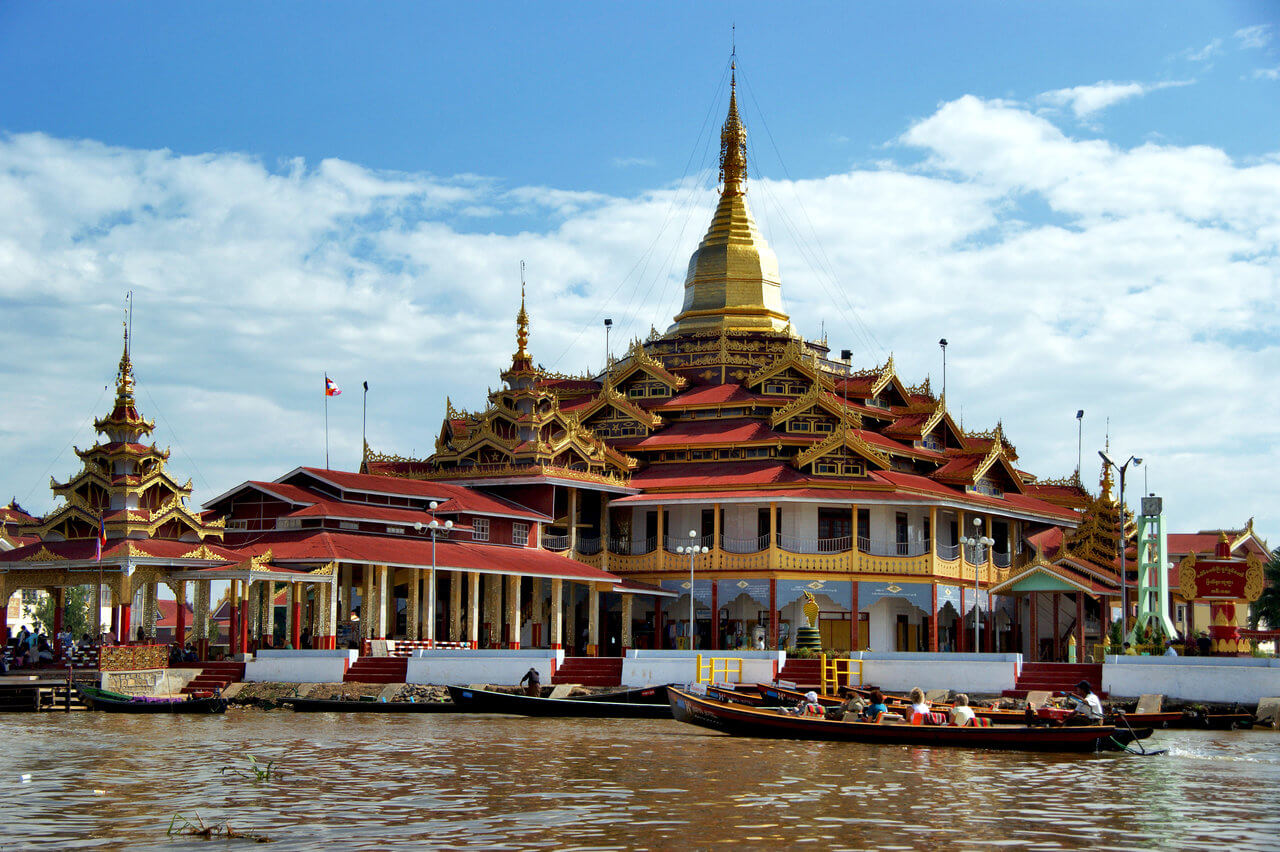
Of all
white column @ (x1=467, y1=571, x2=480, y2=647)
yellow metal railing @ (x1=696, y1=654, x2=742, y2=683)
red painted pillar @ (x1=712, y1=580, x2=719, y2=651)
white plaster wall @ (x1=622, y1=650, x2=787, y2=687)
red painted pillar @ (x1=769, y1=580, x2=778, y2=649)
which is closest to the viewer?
yellow metal railing @ (x1=696, y1=654, x2=742, y2=683)

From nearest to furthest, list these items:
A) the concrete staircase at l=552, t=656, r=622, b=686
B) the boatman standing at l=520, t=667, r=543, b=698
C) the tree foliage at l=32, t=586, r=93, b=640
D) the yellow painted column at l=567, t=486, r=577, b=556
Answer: the boatman standing at l=520, t=667, r=543, b=698, the concrete staircase at l=552, t=656, r=622, b=686, the yellow painted column at l=567, t=486, r=577, b=556, the tree foliage at l=32, t=586, r=93, b=640

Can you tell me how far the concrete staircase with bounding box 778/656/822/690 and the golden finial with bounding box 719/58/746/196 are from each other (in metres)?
29.8

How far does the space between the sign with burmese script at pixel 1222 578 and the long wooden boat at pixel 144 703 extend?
2291 centimetres

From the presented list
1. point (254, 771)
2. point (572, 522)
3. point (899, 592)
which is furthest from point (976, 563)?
point (254, 771)

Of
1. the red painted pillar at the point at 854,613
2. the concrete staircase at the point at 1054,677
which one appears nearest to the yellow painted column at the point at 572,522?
the red painted pillar at the point at 854,613

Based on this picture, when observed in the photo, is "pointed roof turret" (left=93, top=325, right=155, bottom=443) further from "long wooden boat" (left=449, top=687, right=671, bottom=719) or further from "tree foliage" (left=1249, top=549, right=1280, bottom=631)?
"tree foliage" (left=1249, top=549, right=1280, bottom=631)

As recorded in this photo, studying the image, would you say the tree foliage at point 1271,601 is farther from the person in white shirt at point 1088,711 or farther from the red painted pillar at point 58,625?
the red painted pillar at point 58,625

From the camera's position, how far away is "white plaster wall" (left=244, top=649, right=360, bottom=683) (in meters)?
38.8

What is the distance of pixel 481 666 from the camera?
38.7 metres

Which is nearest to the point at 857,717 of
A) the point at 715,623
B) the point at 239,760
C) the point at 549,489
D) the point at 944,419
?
the point at 239,760

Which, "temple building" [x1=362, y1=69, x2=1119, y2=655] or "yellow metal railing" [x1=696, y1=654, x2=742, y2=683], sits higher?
"temple building" [x1=362, y1=69, x2=1119, y2=655]

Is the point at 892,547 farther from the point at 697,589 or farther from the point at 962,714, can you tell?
the point at 962,714

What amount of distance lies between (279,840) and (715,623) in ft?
104

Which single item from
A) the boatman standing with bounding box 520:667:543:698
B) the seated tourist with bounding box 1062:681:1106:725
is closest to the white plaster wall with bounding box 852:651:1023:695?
the seated tourist with bounding box 1062:681:1106:725
